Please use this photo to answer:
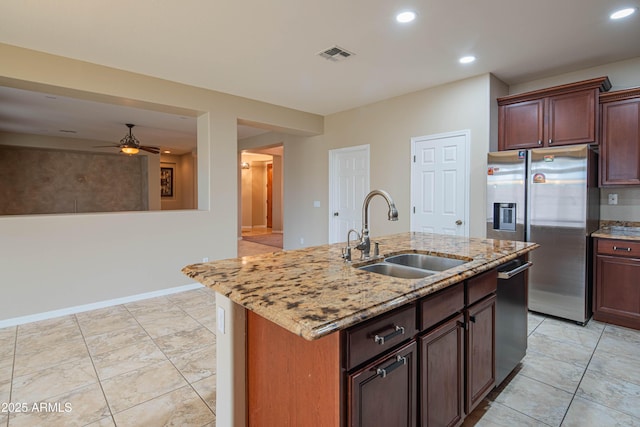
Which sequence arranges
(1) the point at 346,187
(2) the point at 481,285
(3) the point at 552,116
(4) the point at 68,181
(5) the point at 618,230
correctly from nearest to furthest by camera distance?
(2) the point at 481,285 → (5) the point at 618,230 → (3) the point at 552,116 → (1) the point at 346,187 → (4) the point at 68,181

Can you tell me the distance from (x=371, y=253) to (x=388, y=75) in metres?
2.67

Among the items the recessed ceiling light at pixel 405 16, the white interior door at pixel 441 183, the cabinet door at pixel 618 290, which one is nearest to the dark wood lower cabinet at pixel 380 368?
the recessed ceiling light at pixel 405 16

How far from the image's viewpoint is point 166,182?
10609mm

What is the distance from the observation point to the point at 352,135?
5.39m

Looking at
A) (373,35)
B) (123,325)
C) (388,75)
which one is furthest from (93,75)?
(388,75)

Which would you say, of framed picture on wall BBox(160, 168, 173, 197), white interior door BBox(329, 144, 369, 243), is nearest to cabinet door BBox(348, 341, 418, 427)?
white interior door BBox(329, 144, 369, 243)

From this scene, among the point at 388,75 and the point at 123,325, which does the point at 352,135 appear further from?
the point at 123,325

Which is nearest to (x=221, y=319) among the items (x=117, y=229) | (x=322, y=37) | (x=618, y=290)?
(x=322, y=37)

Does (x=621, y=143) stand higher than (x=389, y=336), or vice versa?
(x=621, y=143)

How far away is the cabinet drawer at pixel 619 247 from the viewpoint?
2.98 metres

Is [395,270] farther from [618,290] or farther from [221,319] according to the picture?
[618,290]

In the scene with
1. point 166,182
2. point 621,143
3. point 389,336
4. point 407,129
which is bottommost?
point 389,336

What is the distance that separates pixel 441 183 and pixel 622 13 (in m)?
Answer: 2.20

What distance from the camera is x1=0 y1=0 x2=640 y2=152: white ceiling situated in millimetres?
2490
